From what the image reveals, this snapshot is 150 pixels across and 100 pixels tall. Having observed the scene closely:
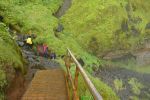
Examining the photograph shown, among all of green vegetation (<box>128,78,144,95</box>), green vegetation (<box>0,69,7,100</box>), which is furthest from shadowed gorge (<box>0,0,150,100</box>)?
green vegetation (<box>0,69,7,100</box>)

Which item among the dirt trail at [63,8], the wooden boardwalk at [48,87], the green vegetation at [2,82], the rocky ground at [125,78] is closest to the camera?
the green vegetation at [2,82]

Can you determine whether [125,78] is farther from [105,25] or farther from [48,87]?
[48,87]

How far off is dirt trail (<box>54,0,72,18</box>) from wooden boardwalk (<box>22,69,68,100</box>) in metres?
21.4

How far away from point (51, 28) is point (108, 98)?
1491 cm

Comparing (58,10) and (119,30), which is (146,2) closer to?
(119,30)

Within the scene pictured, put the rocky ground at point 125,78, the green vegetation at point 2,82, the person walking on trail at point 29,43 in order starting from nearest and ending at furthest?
the green vegetation at point 2,82 → the person walking on trail at point 29,43 → the rocky ground at point 125,78

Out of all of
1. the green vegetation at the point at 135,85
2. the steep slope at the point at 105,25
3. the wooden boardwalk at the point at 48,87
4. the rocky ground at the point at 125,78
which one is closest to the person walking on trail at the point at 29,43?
the rocky ground at the point at 125,78

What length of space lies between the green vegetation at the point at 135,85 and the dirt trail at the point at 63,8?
10.1 meters

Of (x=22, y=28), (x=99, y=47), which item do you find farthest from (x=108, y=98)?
(x=99, y=47)

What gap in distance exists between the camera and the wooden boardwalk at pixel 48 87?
7.20m

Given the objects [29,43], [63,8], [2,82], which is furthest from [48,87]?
[63,8]

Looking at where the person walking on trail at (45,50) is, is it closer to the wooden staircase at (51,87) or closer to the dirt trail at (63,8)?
the dirt trail at (63,8)

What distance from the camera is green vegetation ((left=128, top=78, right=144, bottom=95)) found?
25.7 m

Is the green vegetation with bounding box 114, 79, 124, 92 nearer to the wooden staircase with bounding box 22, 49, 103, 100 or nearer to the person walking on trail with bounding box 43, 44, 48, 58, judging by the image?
the person walking on trail with bounding box 43, 44, 48, 58
